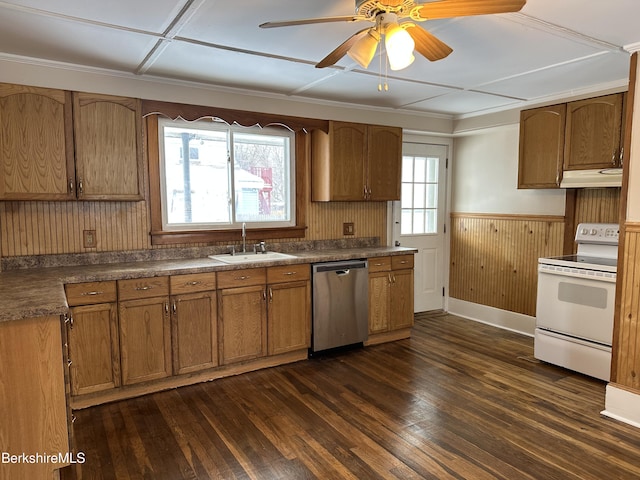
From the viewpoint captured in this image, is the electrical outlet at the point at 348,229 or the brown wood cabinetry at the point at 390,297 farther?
the electrical outlet at the point at 348,229

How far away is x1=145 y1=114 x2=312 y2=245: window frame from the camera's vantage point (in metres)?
3.52

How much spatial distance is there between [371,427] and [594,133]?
2999 mm

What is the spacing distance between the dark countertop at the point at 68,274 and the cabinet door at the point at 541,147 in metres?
1.35

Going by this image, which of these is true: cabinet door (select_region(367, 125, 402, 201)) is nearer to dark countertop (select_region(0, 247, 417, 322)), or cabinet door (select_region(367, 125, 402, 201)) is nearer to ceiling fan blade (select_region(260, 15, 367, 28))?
dark countertop (select_region(0, 247, 417, 322))

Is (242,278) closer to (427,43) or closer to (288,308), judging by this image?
(288,308)

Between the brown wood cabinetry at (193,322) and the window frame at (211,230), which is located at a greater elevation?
the window frame at (211,230)

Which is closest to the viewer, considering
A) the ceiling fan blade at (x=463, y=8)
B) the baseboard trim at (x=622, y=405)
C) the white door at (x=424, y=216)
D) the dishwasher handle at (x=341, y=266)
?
the ceiling fan blade at (x=463, y=8)

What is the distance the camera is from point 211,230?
3.81 metres

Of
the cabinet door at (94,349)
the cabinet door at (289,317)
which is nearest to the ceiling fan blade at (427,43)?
the cabinet door at (289,317)

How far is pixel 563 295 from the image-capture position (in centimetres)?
351

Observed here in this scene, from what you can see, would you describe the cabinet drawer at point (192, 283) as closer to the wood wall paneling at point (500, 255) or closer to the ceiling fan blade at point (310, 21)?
the ceiling fan blade at point (310, 21)

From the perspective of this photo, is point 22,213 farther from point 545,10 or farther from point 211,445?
point 545,10

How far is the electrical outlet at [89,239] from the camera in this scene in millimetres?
3303

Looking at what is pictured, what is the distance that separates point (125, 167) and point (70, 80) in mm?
721
